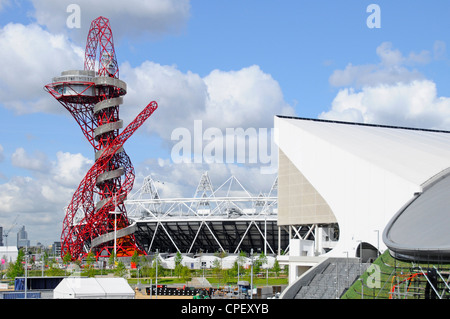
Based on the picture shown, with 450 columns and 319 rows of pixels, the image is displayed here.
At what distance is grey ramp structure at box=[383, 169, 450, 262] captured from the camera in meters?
36.6

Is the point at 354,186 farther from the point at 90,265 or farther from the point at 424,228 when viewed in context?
the point at 90,265

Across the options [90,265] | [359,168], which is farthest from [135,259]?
[359,168]

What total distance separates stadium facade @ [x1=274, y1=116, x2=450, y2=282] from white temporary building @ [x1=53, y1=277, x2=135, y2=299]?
18.3m

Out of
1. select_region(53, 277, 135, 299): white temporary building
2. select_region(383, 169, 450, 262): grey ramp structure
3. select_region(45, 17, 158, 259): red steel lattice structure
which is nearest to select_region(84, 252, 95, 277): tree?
select_region(45, 17, 158, 259): red steel lattice structure

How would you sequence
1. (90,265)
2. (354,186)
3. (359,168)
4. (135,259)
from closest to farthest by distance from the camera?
1. (359,168)
2. (354,186)
3. (90,265)
4. (135,259)

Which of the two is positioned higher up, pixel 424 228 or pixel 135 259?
pixel 424 228

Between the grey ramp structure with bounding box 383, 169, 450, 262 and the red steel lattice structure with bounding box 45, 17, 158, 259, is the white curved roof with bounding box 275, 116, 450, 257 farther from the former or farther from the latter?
the red steel lattice structure with bounding box 45, 17, 158, 259

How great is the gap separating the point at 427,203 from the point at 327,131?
66.9 ft

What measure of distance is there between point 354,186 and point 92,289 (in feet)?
81.9

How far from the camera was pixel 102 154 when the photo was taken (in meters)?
98.4

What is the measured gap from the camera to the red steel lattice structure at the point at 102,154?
3878 inches
